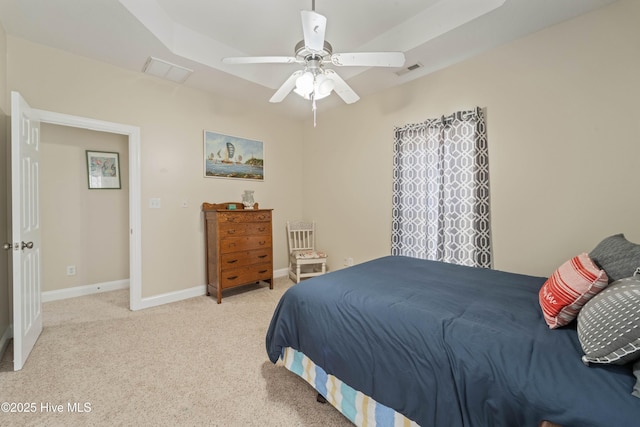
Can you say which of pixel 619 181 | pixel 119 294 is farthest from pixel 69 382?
pixel 619 181

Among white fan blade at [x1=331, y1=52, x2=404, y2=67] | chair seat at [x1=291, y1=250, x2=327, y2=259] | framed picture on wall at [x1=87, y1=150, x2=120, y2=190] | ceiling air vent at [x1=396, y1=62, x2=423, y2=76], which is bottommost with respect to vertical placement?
chair seat at [x1=291, y1=250, x2=327, y2=259]

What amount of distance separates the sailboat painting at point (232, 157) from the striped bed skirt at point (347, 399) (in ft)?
9.06

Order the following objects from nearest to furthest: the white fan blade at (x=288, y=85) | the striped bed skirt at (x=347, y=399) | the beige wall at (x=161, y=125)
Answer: the striped bed skirt at (x=347, y=399)
the white fan blade at (x=288, y=85)
the beige wall at (x=161, y=125)

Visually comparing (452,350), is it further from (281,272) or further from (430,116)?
(281,272)

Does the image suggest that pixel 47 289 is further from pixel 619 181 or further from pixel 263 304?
pixel 619 181

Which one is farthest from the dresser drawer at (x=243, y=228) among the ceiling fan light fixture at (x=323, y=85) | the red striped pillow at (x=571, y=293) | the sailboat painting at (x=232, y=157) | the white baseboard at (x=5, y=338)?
the red striped pillow at (x=571, y=293)

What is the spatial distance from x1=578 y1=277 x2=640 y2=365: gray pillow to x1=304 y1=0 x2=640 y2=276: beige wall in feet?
4.77

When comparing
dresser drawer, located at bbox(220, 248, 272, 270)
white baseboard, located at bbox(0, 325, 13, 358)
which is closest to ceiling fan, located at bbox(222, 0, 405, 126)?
dresser drawer, located at bbox(220, 248, 272, 270)

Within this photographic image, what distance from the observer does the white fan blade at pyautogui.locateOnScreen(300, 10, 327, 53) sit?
1576 mm

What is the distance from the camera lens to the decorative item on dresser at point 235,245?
3404 mm

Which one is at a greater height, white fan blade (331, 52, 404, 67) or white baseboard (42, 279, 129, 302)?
white fan blade (331, 52, 404, 67)

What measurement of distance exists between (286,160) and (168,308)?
272cm

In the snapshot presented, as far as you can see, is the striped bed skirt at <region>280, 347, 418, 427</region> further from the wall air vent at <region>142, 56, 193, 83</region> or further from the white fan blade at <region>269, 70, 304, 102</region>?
the wall air vent at <region>142, 56, 193, 83</region>

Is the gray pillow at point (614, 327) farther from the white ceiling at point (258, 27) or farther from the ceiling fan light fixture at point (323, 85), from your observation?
the white ceiling at point (258, 27)
